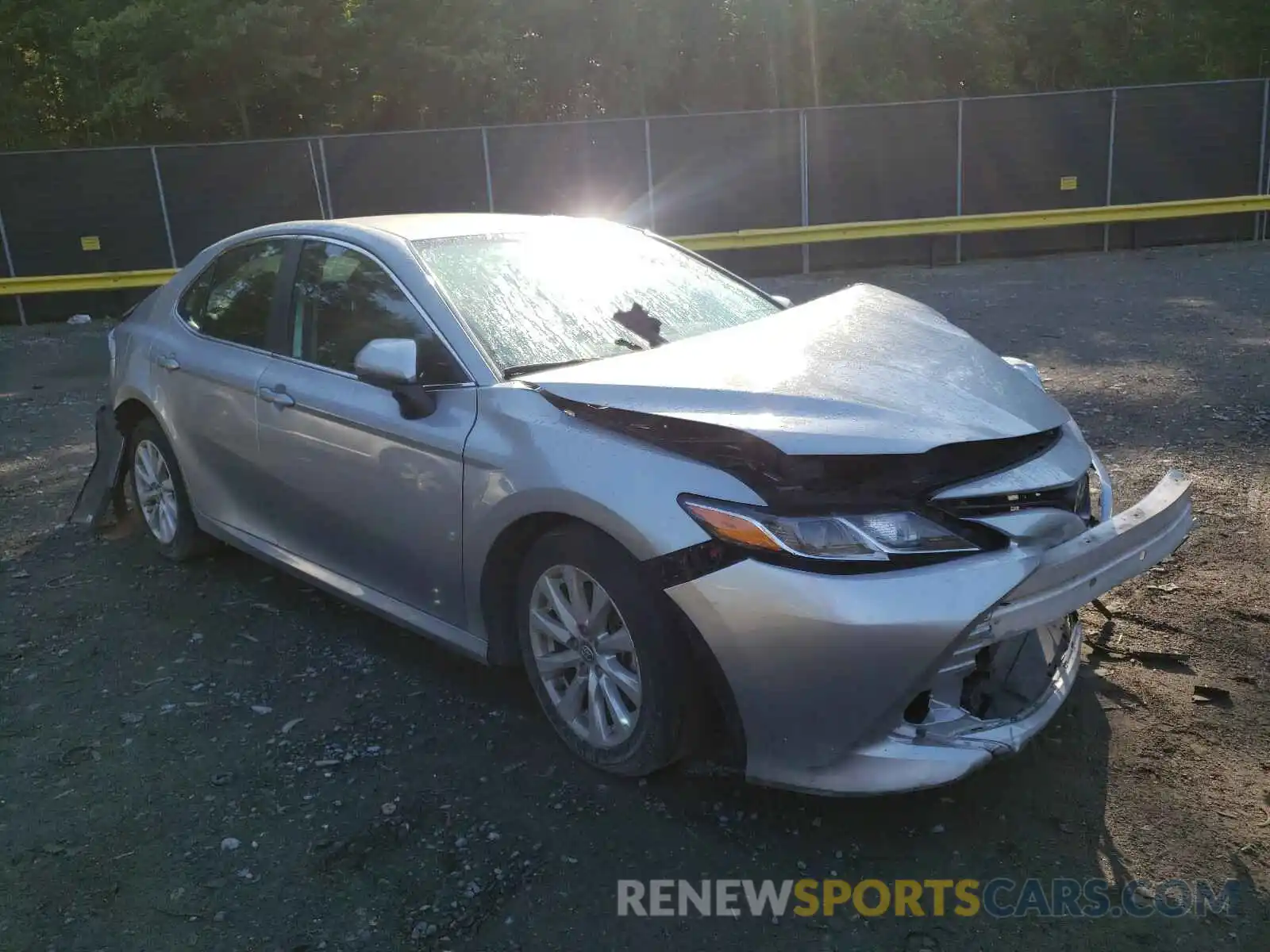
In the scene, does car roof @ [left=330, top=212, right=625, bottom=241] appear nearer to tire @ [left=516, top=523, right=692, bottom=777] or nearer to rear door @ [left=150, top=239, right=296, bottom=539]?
rear door @ [left=150, top=239, right=296, bottom=539]

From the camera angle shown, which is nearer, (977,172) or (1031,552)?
(1031,552)

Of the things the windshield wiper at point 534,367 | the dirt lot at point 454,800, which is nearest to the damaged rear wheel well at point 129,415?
the dirt lot at point 454,800

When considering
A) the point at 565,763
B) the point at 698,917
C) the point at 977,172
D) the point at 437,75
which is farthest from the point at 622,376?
the point at 437,75

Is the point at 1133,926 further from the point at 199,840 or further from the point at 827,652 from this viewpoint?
the point at 199,840

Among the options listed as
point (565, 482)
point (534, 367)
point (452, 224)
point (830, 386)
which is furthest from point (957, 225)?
point (565, 482)

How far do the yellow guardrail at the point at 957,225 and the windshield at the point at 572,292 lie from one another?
11187 mm

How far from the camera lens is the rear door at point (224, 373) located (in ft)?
14.5

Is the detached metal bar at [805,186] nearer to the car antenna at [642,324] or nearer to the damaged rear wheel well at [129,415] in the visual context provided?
the damaged rear wheel well at [129,415]

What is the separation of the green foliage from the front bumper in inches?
897

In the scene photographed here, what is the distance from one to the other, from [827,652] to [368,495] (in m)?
1.82

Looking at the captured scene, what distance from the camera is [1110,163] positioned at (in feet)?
55.4

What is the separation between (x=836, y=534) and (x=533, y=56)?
24955 millimetres

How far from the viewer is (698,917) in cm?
274

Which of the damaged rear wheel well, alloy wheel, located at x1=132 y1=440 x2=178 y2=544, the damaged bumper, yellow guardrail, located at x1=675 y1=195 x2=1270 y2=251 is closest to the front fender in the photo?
alloy wheel, located at x1=132 y1=440 x2=178 y2=544
